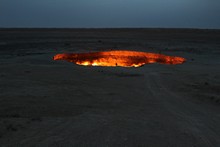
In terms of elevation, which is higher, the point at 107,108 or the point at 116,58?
the point at 116,58

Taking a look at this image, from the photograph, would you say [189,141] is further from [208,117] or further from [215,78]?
[215,78]

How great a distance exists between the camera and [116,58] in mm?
21172

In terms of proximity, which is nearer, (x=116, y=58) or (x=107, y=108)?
(x=107, y=108)

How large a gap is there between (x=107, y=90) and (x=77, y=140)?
4.34 m

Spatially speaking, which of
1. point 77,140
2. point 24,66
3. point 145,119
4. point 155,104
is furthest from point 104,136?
point 24,66

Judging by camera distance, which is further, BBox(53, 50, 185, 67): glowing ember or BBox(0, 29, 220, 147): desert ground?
BBox(53, 50, 185, 67): glowing ember

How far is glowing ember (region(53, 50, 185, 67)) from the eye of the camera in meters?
19.9

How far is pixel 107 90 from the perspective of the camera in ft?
30.6

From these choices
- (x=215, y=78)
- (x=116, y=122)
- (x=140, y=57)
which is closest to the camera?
(x=116, y=122)

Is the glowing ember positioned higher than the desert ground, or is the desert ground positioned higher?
the glowing ember

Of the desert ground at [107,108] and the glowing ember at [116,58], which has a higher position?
the glowing ember at [116,58]

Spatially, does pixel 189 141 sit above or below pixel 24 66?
below

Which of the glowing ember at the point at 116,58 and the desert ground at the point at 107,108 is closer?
the desert ground at the point at 107,108

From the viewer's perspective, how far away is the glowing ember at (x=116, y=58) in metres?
19.9
